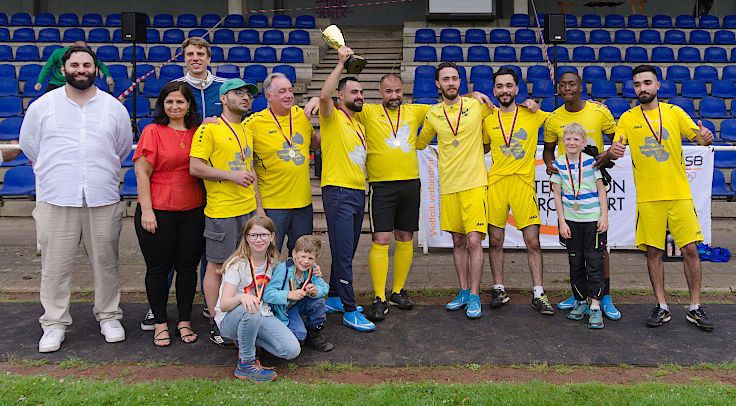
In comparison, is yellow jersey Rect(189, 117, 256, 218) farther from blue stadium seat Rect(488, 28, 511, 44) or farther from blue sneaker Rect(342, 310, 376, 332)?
blue stadium seat Rect(488, 28, 511, 44)

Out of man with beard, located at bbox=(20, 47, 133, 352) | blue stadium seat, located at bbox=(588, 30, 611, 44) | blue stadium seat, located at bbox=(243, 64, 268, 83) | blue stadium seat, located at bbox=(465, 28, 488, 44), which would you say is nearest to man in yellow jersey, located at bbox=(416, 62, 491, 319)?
man with beard, located at bbox=(20, 47, 133, 352)

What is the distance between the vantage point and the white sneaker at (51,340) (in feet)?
12.0

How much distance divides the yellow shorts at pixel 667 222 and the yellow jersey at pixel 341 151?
2407mm

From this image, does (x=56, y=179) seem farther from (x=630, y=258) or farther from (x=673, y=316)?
(x=630, y=258)

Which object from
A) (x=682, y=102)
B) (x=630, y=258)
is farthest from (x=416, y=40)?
(x=630, y=258)

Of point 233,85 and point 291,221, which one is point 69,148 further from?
point 291,221

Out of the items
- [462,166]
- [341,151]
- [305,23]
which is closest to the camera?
[341,151]

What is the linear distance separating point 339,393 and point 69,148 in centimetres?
Answer: 264

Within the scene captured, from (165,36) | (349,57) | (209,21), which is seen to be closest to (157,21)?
(209,21)

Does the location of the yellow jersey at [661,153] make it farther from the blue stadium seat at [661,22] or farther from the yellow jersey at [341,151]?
the blue stadium seat at [661,22]

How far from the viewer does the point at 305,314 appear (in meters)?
3.76

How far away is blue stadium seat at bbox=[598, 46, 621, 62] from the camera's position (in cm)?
1317

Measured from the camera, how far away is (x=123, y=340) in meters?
3.91

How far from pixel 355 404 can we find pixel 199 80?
3.04 m
